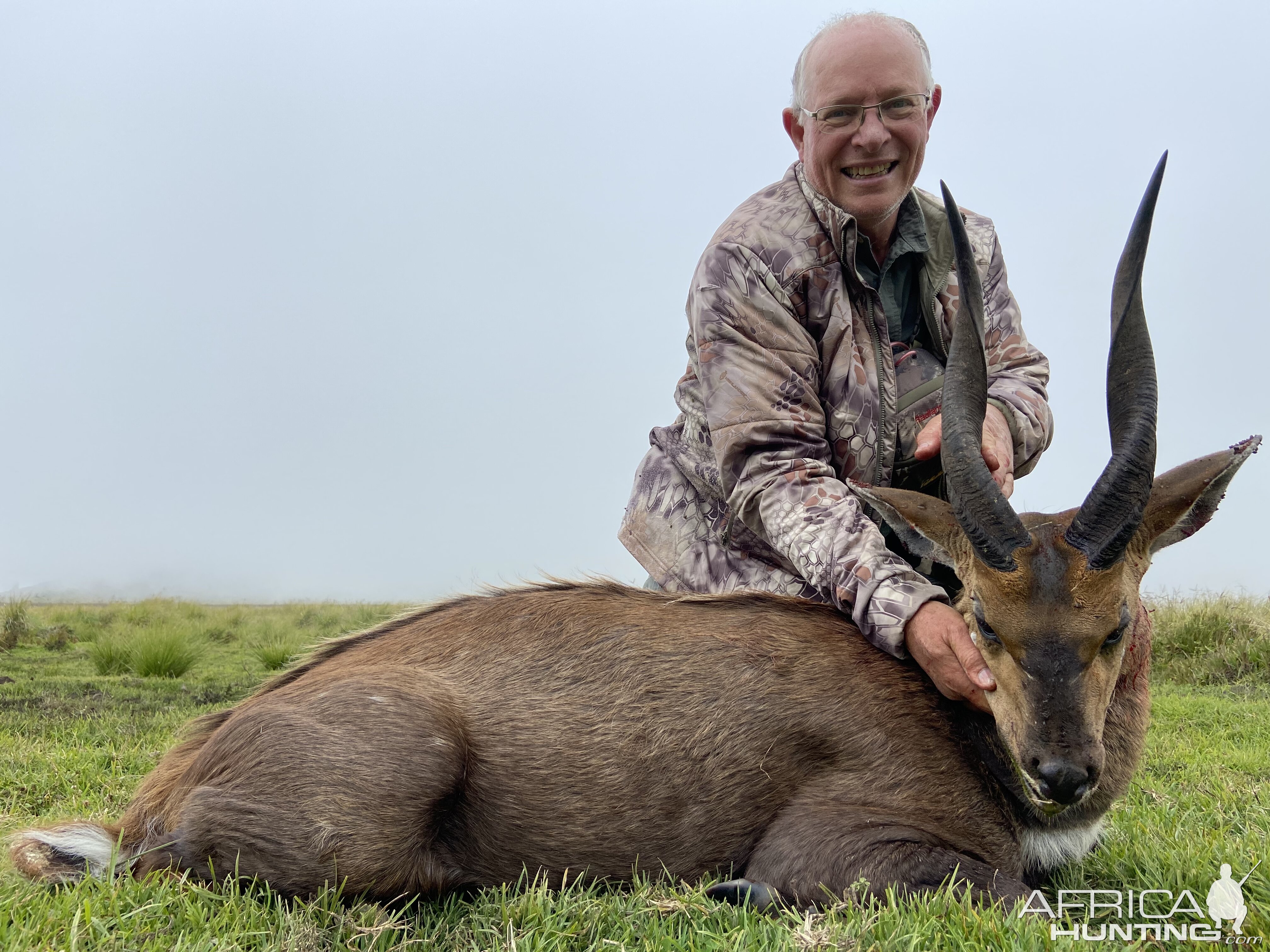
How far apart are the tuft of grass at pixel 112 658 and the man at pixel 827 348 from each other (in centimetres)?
982

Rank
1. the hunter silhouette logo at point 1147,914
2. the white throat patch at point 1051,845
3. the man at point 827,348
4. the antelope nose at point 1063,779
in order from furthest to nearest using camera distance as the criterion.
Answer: the man at point 827,348
the white throat patch at point 1051,845
the antelope nose at point 1063,779
the hunter silhouette logo at point 1147,914

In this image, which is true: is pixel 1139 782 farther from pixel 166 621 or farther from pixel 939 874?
pixel 166 621

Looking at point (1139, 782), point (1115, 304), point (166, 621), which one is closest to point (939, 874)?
point (1115, 304)

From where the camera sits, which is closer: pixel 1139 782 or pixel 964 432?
pixel 964 432

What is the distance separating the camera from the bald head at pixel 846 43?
5000 millimetres

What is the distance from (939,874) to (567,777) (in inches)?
55.9

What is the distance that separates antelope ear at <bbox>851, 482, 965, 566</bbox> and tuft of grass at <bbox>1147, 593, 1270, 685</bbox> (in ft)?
27.8

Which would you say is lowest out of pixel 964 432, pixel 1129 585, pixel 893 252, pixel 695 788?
pixel 695 788

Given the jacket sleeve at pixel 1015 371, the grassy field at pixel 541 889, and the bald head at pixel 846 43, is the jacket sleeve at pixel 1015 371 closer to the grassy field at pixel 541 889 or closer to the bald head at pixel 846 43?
the bald head at pixel 846 43

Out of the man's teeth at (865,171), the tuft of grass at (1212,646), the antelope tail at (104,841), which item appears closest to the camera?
the antelope tail at (104,841)

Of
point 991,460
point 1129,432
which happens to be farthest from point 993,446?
point 1129,432

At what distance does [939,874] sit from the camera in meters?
3.63

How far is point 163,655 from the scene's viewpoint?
12.5 m

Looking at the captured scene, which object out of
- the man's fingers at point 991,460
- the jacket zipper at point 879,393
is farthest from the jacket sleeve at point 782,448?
the man's fingers at point 991,460
